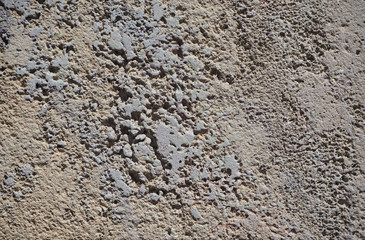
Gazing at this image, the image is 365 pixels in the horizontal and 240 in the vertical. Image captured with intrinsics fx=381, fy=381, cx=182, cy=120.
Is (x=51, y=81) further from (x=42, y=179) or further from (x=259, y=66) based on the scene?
(x=259, y=66)

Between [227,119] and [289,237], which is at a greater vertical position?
[227,119]

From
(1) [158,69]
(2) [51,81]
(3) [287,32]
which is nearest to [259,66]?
(3) [287,32]

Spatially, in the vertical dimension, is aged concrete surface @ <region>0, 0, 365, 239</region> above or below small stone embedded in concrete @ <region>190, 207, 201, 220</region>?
above

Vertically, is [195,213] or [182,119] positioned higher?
[182,119]

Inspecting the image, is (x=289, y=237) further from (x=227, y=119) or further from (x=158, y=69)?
(x=158, y=69)

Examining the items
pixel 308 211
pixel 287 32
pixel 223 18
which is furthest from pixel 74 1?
pixel 308 211

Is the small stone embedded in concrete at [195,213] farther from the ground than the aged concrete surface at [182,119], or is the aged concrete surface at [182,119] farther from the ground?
the aged concrete surface at [182,119]

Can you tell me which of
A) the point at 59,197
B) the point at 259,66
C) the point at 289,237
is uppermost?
the point at 259,66
